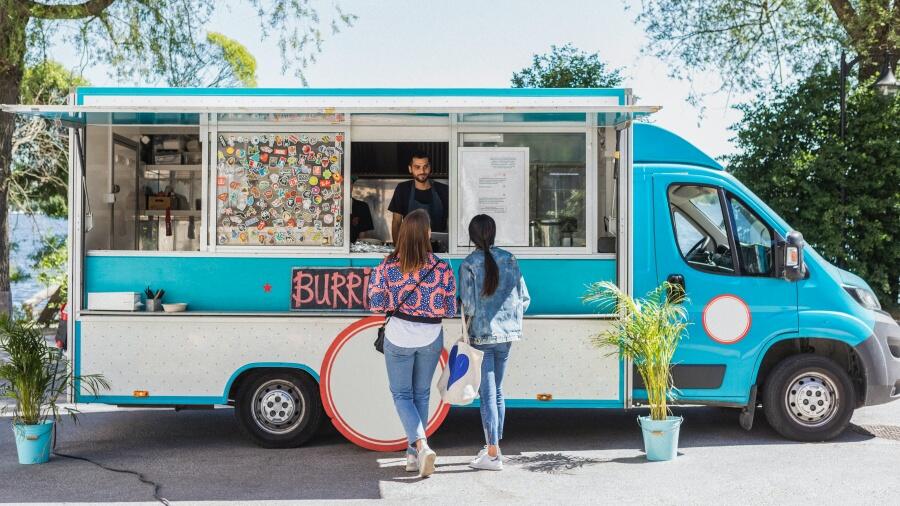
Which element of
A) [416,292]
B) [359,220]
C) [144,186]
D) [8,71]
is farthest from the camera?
[8,71]

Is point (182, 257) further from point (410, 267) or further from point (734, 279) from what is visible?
point (734, 279)

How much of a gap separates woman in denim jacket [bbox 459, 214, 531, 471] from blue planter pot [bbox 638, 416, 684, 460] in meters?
1.13

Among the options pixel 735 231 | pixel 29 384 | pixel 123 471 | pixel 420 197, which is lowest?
pixel 123 471

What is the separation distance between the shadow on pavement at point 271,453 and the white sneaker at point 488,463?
168mm

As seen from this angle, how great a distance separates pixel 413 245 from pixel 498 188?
140 centimetres

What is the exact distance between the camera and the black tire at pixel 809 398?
275 inches

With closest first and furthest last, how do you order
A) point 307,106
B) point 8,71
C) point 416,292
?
point 416,292 → point 307,106 → point 8,71

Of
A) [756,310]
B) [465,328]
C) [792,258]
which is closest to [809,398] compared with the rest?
[756,310]

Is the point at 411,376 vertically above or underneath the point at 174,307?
underneath

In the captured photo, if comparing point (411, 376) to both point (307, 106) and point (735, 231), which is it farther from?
point (735, 231)

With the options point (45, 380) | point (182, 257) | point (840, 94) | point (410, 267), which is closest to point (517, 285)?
point (410, 267)

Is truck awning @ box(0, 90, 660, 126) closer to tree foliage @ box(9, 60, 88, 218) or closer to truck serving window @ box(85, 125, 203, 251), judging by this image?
truck serving window @ box(85, 125, 203, 251)

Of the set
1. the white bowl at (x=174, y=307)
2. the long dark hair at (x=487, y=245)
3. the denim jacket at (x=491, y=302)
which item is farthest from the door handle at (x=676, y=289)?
the white bowl at (x=174, y=307)

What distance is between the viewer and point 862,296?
7.13m
